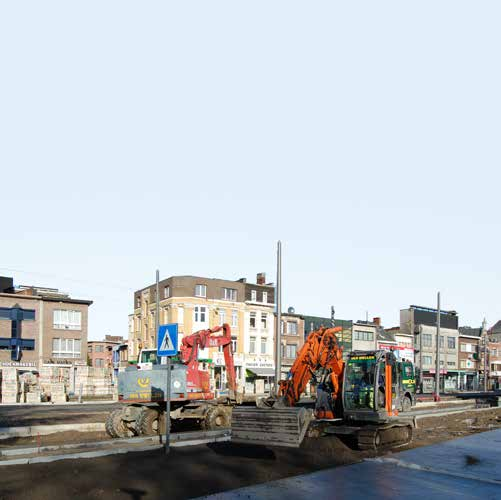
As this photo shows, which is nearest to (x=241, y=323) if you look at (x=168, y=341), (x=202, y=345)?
(x=202, y=345)

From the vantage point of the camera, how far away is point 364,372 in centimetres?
1969

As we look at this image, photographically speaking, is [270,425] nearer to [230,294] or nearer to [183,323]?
[183,323]

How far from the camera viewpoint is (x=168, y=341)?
617 inches

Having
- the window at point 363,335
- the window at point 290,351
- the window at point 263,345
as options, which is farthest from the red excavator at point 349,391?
the window at point 363,335

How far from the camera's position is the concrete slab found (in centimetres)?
1159

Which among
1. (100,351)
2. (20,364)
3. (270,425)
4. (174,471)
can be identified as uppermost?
(270,425)

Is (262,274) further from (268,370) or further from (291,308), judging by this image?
(268,370)

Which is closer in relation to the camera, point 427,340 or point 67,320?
point 67,320

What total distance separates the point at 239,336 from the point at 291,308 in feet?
31.6

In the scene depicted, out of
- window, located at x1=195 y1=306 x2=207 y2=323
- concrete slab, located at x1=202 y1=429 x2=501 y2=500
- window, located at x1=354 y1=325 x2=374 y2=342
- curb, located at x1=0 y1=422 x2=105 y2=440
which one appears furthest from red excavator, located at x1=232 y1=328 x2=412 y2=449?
window, located at x1=354 y1=325 x2=374 y2=342

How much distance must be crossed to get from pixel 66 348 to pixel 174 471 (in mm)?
55972

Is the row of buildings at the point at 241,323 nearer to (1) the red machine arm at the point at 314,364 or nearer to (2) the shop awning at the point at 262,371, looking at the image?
(2) the shop awning at the point at 262,371

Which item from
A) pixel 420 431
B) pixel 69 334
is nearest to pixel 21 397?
pixel 69 334

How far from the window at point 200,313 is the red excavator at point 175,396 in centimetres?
4330
